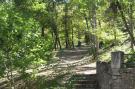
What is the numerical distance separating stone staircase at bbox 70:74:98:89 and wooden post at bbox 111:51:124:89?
368 cm

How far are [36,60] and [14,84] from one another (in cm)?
292

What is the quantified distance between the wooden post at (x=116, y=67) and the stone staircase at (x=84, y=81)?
3.68 meters

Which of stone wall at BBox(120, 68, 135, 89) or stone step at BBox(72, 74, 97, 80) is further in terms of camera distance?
stone step at BBox(72, 74, 97, 80)

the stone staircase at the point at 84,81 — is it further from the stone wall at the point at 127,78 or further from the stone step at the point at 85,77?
the stone wall at the point at 127,78

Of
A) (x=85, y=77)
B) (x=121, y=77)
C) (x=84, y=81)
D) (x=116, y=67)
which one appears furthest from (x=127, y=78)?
(x=85, y=77)

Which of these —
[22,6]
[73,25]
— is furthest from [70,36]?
[22,6]

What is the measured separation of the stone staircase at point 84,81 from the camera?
55.6 ft

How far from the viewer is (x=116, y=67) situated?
13242 mm

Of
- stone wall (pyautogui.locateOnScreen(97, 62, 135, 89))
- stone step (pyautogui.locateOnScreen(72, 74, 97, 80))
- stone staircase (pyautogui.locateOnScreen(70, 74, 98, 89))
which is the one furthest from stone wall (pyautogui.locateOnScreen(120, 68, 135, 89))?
stone step (pyautogui.locateOnScreen(72, 74, 97, 80))

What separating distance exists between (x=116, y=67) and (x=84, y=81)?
4323 mm

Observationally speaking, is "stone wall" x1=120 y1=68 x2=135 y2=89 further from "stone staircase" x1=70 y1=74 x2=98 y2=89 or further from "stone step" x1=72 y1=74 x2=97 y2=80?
"stone step" x1=72 y1=74 x2=97 y2=80

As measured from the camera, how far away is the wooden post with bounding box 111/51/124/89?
43.4 ft

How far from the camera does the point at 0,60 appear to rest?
49.0 ft

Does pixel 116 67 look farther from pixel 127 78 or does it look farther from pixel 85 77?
pixel 85 77
